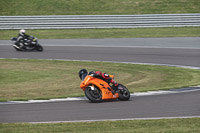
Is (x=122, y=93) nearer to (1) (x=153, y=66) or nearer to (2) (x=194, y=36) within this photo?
(1) (x=153, y=66)

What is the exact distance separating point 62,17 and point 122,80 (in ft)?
50.9

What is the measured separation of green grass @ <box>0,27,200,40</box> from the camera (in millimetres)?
29297

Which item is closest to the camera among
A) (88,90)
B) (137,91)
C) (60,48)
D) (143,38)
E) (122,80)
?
(88,90)

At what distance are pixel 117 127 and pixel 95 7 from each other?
Result: 2722cm

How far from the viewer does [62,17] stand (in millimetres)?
30766

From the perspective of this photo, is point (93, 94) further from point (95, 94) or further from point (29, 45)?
point (29, 45)

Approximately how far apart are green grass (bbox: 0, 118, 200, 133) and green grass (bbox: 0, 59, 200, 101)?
3.95 meters

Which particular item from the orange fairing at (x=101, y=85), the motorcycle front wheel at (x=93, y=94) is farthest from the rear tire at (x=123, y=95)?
the motorcycle front wheel at (x=93, y=94)

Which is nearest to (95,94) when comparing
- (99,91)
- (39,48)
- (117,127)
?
(99,91)

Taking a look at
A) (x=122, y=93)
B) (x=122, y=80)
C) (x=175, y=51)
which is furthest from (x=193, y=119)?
(x=175, y=51)

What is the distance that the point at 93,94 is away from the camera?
11.9m

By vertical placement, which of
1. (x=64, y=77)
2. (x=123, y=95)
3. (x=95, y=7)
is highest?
(x=123, y=95)

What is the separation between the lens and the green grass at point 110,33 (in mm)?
29297

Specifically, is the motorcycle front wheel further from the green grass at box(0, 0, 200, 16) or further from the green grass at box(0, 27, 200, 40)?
the green grass at box(0, 0, 200, 16)
